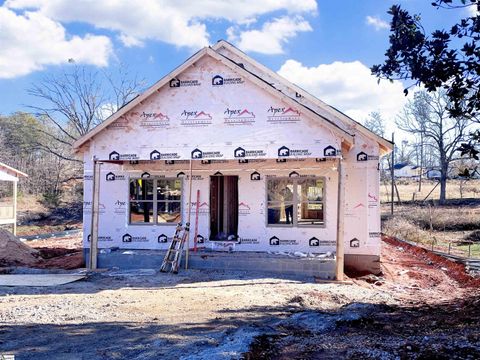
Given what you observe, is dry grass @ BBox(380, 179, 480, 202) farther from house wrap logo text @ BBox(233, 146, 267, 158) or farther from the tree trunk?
house wrap logo text @ BBox(233, 146, 267, 158)

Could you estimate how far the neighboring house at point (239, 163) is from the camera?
13.4 meters

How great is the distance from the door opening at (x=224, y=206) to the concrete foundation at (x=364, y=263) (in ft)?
13.2

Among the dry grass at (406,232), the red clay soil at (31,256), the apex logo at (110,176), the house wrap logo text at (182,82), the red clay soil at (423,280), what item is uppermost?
the house wrap logo text at (182,82)

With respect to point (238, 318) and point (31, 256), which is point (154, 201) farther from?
point (238, 318)

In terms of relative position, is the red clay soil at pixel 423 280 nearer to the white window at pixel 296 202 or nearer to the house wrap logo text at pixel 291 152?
the white window at pixel 296 202

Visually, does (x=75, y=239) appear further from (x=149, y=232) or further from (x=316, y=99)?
(x=316, y=99)

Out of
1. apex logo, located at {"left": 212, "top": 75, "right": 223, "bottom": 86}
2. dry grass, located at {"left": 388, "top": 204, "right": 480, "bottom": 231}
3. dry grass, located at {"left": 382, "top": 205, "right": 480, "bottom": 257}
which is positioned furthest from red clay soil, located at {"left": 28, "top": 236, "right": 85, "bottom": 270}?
dry grass, located at {"left": 388, "top": 204, "right": 480, "bottom": 231}

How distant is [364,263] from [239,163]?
487 centimetres

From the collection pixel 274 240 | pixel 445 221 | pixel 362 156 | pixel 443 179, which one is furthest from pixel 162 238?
pixel 443 179

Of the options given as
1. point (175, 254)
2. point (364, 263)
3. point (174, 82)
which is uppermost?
point (174, 82)

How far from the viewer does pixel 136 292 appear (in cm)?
1086

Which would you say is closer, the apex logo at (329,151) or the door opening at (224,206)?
the apex logo at (329,151)

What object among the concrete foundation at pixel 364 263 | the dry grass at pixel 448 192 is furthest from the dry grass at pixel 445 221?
the concrete foundation at pixel 364 263

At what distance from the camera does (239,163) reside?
15062mm
